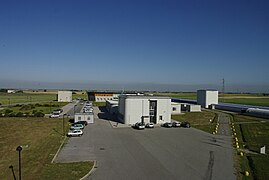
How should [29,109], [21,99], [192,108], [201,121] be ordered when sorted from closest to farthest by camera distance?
[201,121] → [192,108] → [29,109] → [21,99]

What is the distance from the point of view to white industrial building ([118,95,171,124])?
1547 inches

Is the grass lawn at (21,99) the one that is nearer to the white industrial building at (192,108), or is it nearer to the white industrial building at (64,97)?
the white industrial building at (64,97)

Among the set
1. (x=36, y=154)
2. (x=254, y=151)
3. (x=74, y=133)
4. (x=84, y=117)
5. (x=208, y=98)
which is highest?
(x=208, y=98)

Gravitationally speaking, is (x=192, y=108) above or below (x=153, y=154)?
above

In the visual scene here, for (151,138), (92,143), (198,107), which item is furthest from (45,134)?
(198,107)

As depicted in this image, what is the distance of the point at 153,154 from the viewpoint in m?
21.4

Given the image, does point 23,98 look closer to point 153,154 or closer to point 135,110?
point 135,110

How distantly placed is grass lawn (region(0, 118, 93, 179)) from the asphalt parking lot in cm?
132

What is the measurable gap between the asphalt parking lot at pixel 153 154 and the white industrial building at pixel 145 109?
7.68m

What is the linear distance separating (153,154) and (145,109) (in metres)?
18.6

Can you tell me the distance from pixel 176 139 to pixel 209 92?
166ft

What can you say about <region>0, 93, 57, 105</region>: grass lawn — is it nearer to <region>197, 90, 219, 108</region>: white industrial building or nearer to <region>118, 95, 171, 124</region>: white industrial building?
<region>118, 95, 171, 124</region>: white industrial building

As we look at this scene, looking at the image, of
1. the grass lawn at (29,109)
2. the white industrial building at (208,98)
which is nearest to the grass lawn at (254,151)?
the white industrial building at (208,98)

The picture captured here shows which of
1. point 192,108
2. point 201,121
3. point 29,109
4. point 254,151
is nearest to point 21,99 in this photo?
point 29,109
